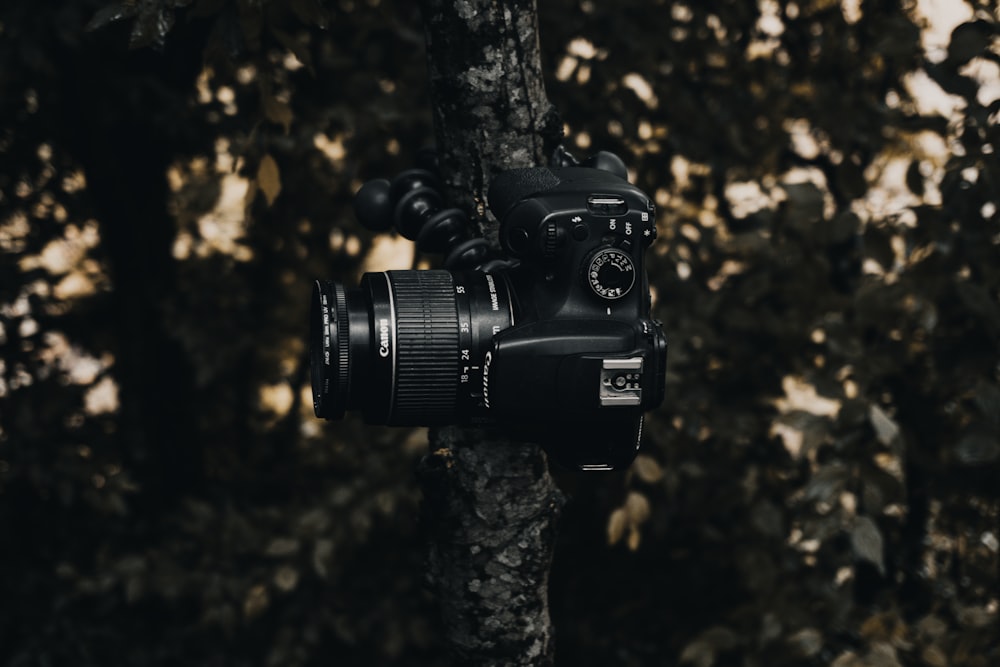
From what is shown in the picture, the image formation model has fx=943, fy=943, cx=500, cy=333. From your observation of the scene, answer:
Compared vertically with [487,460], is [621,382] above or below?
above

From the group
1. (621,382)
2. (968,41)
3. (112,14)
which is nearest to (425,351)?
(621,382)

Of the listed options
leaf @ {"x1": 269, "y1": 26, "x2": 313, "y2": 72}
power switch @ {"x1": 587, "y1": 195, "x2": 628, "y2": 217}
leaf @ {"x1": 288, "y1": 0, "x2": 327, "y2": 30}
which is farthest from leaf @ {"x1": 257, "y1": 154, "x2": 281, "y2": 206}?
power switch @ {"x1": 587, "y1": 195, "x2": 628, "y2": 217}

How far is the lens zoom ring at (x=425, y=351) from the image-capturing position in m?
1.17

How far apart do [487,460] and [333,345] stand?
0.83ft

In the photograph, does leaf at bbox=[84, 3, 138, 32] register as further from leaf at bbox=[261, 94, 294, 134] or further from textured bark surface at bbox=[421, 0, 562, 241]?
textured bark surface at bbox=[421, 0, 562, 241]

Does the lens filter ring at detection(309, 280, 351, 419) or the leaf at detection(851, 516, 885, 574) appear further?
the leaf at detection(851, 516, 885, 574)

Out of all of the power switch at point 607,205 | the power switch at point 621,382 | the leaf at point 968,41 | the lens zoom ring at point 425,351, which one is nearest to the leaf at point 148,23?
the lens zoom ring at point 425,351

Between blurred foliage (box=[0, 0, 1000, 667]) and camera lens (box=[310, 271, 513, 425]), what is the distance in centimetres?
43

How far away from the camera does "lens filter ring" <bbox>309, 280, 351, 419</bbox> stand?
1180mm

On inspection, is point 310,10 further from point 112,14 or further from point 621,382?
point 621,382

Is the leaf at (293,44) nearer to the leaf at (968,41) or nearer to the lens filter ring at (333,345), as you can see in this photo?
the lens filter ring at (333,345)

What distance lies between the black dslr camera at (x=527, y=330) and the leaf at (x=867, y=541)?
629mm

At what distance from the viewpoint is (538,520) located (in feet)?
4.21

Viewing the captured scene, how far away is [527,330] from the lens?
114 centimetres
